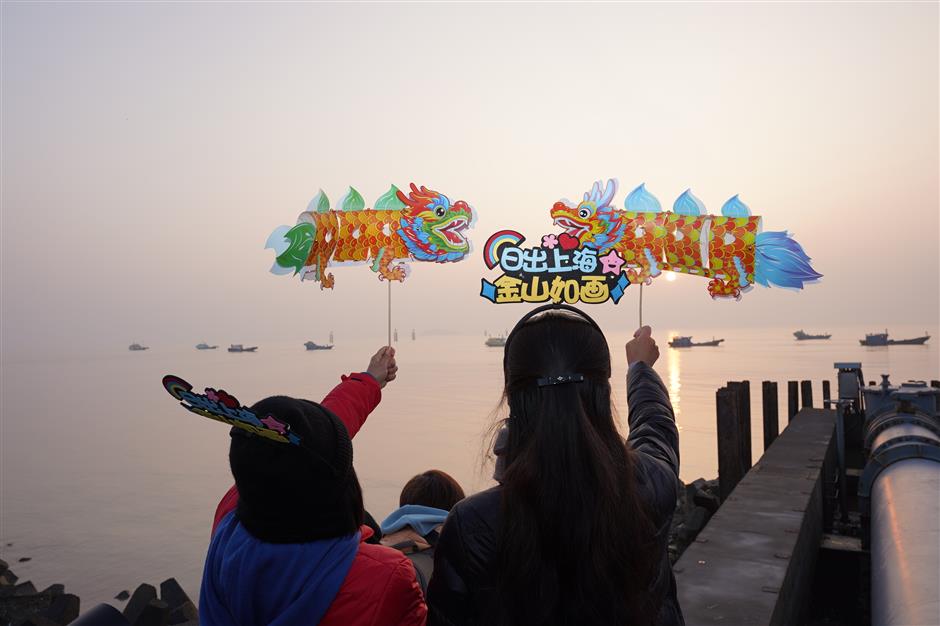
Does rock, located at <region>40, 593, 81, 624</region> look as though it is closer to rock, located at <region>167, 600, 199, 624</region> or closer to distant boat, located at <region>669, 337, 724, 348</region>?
rock, located at <region>167, 600, 199, 624</region>

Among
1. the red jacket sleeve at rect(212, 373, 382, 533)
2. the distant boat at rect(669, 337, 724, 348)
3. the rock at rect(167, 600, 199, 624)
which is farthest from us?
the distant boat at rect(669, 337, 724, 348)

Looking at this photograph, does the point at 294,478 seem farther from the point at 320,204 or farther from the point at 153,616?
the point at 153,616

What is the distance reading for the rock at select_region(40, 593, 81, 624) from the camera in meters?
11.7

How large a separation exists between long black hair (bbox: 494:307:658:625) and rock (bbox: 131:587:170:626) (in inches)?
403

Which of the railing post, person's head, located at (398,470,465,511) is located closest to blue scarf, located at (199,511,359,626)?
person's head, located at (398,470,465,511)

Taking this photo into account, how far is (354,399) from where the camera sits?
3.03 meters

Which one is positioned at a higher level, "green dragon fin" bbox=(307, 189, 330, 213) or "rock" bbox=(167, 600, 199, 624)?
"green dragon fin" bbox=(307, 189, 330, 213)

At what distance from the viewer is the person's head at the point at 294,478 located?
7.05 ft

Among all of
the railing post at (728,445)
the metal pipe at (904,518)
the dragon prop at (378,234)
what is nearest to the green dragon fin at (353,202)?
the dragon prop at (378,234)

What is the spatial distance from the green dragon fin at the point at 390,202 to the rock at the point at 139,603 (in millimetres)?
8356

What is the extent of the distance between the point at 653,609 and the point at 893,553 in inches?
162

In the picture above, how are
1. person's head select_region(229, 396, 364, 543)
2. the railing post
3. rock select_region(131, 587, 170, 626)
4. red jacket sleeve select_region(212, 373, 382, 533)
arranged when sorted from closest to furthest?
person's head select_region(229, 396, 364, 543), red jacket sleeve select_region(212, 373, 382, 533), rock select_region(131, 587, 170, 626), the railing post

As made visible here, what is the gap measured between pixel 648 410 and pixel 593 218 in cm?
256

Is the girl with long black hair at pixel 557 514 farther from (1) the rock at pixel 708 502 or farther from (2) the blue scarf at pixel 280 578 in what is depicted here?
(1) the rock at pixel 708 502
